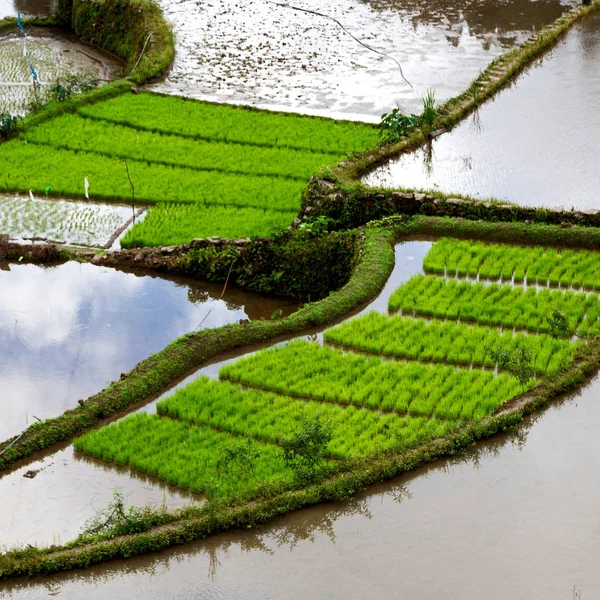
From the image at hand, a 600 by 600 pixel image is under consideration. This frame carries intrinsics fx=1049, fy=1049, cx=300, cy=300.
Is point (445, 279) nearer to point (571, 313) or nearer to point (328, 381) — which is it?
point (571, 313)

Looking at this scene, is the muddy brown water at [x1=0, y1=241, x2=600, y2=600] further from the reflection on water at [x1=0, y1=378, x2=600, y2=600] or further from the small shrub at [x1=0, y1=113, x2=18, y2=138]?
the small shrub at [x1=0, y1=113, x2=18, y2=138]

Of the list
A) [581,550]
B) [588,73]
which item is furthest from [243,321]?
[588,73]

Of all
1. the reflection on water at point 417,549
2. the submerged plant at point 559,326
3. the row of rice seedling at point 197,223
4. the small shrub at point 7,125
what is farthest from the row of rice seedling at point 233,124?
the reflection on water at point 417,549

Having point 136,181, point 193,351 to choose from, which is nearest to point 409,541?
point 193,351

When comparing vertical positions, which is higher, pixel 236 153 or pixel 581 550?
pixel 236 153

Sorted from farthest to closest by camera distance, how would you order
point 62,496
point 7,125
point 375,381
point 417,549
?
point 7,125, point 375,381, point 62,496, point 417,549

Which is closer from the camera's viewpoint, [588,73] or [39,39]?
[588,73]

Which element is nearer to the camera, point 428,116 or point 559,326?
point 559,326

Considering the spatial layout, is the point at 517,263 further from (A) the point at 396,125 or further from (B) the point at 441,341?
Answer: (A) the point at 396,125
